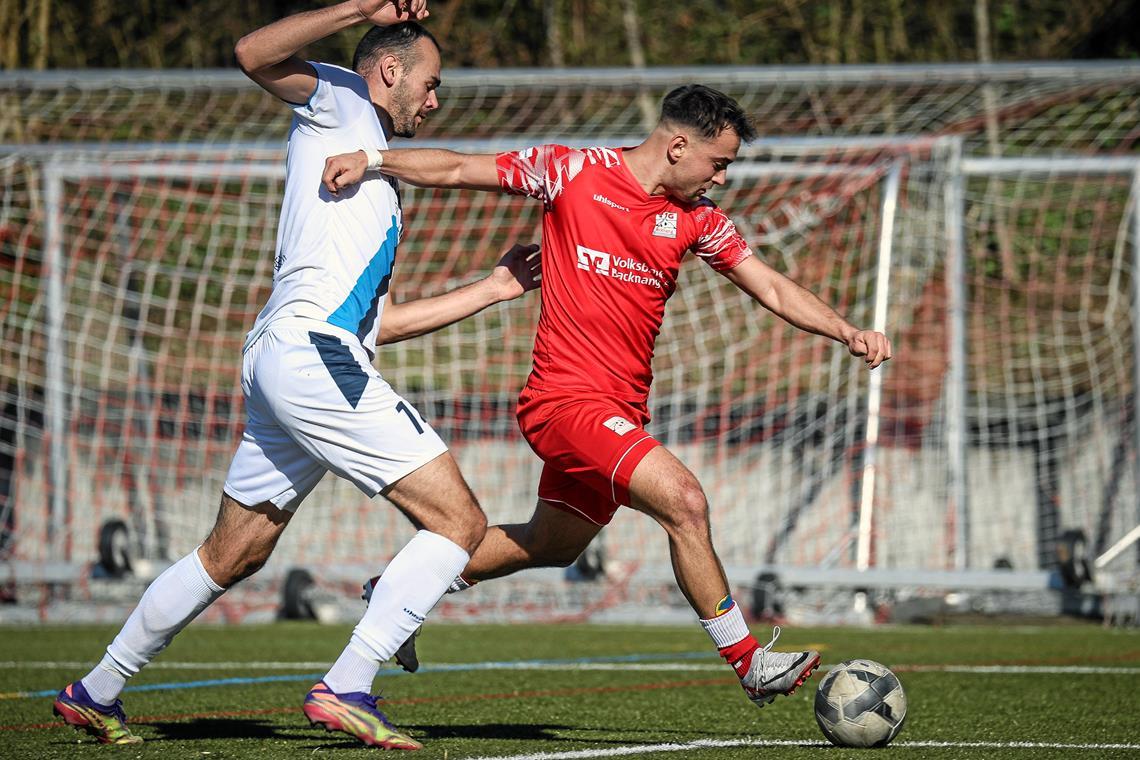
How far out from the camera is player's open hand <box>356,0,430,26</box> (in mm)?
4590

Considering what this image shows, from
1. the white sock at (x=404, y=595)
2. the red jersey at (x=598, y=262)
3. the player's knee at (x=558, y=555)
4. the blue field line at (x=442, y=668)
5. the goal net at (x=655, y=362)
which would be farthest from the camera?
the goal net at (x=655, y=362)

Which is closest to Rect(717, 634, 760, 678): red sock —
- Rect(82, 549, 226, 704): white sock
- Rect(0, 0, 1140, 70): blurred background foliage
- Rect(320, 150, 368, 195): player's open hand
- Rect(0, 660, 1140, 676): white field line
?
Rect(82, 549, 226, 704): white sock

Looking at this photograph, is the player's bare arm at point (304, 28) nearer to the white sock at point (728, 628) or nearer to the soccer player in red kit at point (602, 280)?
the soccer player in red kit at point (602, 280)

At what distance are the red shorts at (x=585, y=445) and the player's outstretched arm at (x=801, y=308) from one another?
2.01 feet

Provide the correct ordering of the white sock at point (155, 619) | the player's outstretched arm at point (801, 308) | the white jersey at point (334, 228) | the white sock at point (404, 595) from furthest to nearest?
1. the player's outstretched arm at point (801, 308)
2. the white sock at point (155, 619)
3. the white jersey at point (334, 228)
4. the white sock at point (404, 595)

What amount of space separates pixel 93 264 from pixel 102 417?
1.38m

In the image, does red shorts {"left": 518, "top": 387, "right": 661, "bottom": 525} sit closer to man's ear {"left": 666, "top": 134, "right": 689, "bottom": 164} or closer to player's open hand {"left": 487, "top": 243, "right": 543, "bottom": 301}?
player's open hand {"left": 487, "top": 243, "right": 543, "bottom": 301}

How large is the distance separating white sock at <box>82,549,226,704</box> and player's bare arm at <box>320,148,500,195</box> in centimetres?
131

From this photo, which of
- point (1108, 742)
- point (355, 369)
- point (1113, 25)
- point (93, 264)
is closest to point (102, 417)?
point (93, 264)

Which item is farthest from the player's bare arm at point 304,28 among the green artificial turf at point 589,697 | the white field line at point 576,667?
the white field line at point 576,667

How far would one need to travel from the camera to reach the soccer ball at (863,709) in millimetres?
4629

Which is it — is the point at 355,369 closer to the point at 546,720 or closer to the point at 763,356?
the point at 546,720

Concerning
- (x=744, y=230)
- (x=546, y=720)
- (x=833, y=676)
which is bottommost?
(x=546, y=720)

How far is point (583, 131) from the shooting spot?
13281mm
